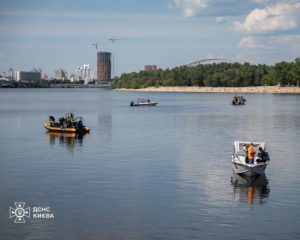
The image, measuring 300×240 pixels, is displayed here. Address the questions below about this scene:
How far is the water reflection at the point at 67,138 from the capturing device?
214 feet

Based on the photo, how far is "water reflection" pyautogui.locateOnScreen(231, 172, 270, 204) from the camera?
115 feet

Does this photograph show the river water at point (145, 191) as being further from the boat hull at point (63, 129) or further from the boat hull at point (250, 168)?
the boat hull at point (63, 129)

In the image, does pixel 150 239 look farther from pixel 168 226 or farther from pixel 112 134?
pixel 112 134

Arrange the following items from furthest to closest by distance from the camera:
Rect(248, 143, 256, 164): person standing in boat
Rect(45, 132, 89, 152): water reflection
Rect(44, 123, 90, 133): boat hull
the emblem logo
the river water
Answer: Rect(44, 123, 90, 133): boat hull
Rect(45, 132, 89, 152): water reflection
Rect(248, 143, 256, 164): person standing in boat
the emblem logo
the river water

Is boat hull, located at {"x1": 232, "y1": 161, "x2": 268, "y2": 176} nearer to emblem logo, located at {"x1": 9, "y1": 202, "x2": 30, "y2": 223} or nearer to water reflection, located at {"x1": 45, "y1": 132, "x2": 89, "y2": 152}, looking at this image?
emblem logo, located at {"x1": 9, "y1": 202, "x2": 30, "y2": 223}

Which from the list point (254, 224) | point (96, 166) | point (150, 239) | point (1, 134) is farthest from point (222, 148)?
point (1, 134)

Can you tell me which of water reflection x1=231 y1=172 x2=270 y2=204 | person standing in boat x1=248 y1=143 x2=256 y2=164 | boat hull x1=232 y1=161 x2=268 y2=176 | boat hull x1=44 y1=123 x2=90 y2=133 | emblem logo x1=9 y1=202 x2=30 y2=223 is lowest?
emblem logo x1=9 y1=202 x2=30 y2=223

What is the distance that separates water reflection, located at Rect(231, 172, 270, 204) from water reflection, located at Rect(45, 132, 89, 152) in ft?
89.6

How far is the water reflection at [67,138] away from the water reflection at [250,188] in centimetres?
2730

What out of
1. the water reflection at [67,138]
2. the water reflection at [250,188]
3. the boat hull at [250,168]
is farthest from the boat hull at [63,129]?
the boat hull at [250,168]

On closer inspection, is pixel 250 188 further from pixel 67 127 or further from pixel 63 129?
pixel 63 129

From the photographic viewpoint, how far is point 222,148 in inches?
2392

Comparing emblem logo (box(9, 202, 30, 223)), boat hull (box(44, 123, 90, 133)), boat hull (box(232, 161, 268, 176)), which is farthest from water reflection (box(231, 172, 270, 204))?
boat hull (box(44, 123, 90, 133))

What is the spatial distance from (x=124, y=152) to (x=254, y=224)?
99.5 ft
